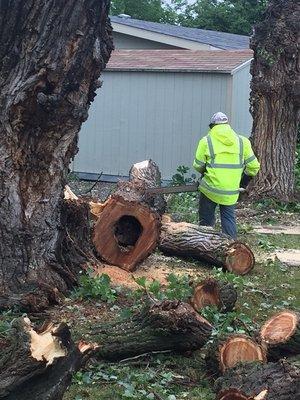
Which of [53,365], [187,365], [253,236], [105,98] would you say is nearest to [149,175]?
[253,236]

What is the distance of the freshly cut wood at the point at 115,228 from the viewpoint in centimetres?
879

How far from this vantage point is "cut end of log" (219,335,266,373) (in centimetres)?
572

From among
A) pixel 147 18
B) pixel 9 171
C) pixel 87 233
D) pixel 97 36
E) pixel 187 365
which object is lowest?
pixel 187 365

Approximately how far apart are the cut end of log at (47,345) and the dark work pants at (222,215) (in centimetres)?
591

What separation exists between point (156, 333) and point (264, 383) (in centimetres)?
121

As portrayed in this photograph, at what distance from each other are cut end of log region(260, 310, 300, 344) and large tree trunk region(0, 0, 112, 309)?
196 centimetres

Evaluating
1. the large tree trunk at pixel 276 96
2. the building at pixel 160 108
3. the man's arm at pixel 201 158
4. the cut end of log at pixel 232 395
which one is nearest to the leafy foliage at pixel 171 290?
the cut end of log at pixel 232 395

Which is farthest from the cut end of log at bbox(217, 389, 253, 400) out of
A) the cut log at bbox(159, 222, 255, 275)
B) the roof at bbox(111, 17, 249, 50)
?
the roof at bbox(111, 17, 249, 50)

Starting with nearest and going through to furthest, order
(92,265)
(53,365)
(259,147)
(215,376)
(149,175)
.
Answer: (53,365) → (215,376) → (92,265) → (149,175) → (259,147)

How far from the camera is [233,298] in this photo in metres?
7.20

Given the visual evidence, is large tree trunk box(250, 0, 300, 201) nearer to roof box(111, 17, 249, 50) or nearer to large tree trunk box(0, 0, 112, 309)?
large tree trunk box(0, 0, 112, 309)

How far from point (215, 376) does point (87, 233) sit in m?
2.96

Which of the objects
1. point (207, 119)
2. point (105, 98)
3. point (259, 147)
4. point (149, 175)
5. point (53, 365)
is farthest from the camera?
point (105, 98)

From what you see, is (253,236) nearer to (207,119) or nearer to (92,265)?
(92,265)
